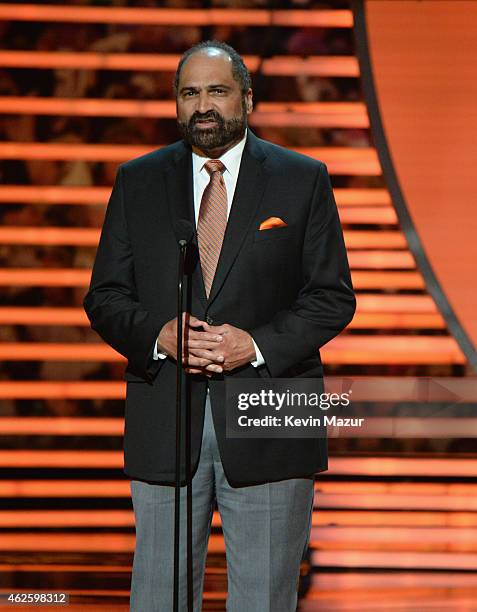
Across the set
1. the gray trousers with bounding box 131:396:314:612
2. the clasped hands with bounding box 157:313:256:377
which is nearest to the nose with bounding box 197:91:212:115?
the clasped hands with bounding box 157:313:256:377

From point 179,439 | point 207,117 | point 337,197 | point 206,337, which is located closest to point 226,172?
point 207,117

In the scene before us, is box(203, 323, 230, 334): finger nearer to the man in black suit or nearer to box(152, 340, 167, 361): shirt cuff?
the man in black suit

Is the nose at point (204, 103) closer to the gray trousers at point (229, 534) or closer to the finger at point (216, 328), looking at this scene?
the finger at point (216, 328)

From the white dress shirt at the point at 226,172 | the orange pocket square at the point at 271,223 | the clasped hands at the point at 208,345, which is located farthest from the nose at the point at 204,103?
the clasped hands at the point at 208,345

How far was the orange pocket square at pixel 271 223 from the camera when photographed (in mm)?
1939

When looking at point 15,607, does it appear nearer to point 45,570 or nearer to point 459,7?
Result: point 45,570

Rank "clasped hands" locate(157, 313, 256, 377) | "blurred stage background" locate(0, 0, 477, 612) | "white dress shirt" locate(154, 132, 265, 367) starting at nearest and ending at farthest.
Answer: "clasped hands" locate(157, 313, 256, 377), "white dress shirt" locate(154, 132, 265, 367), "blurred stage background" locate(0, 0, 477, 612)

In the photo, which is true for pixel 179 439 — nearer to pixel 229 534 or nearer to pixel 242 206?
pixel 229 534

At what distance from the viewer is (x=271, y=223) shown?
194 cm

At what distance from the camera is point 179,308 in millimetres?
1777

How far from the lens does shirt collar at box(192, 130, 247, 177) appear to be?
199cm

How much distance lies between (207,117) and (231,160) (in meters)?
0.12

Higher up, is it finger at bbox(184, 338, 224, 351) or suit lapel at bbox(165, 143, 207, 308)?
suit lapel at bbox(165, 143, 207, 308)

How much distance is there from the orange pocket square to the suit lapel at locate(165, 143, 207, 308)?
131 mm
